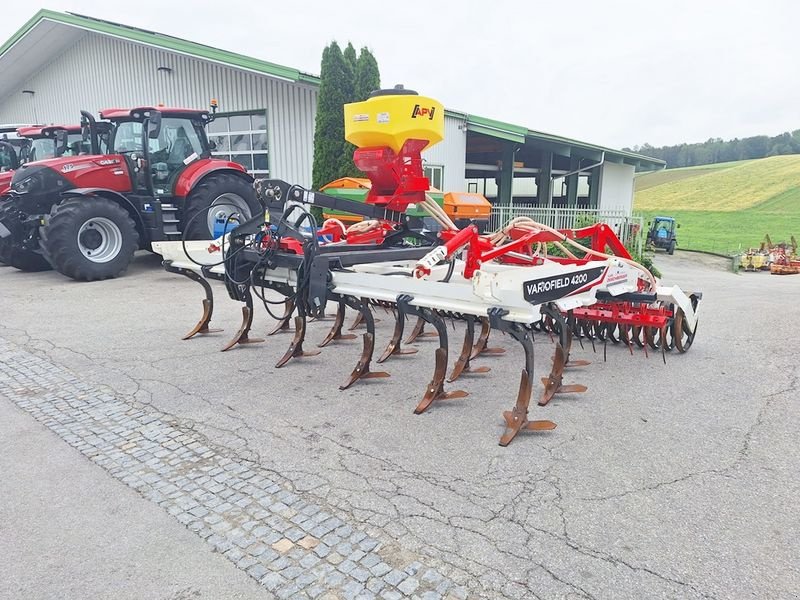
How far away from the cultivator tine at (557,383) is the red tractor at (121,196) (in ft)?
18.6

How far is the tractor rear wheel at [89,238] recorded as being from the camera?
809cm

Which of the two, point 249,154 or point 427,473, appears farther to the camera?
point 249,154

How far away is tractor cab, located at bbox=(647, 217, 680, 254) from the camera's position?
2038 centimetres

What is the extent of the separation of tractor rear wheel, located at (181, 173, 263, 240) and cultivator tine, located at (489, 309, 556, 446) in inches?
245

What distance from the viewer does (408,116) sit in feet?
15.0

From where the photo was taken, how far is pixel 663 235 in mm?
20531

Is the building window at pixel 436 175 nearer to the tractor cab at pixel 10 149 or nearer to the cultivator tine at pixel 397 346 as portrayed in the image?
the tractor cab at pixel 10 149

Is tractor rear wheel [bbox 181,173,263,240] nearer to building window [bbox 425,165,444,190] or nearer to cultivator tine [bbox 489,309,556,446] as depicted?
cultivator tine [bbox 489,309,556,446]

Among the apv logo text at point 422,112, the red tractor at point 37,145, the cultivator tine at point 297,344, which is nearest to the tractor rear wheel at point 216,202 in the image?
the red tractor at point 37,145

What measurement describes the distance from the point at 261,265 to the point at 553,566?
3331 mm

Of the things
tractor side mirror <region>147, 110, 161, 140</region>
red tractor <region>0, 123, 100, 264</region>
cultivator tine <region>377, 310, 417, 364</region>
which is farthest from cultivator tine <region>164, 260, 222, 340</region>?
red tractor <region>0, 123, 100, 264</region>

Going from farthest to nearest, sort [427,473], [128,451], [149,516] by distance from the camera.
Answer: [128,451] < [427,473] < [149,516]

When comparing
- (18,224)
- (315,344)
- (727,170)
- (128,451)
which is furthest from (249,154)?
(727,170)

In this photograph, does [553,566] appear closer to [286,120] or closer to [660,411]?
[660,411]
